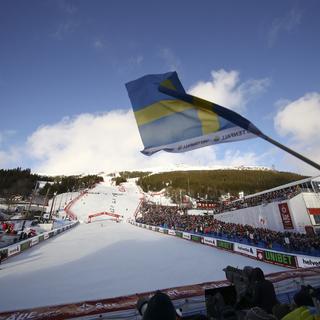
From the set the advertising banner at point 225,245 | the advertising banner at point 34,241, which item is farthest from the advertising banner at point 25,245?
the advertising banner at point 225,245

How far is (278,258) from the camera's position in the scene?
39.9 ft

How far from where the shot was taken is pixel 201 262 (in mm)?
13039

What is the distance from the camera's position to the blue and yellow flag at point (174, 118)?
411 cm

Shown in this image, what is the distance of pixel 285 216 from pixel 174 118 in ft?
76.9

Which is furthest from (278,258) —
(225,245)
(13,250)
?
(13,250)

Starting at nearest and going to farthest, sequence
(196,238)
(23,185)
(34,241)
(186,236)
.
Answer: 1. (34,241)
2. (196,238)
3. (186,236)
4. (23,185)

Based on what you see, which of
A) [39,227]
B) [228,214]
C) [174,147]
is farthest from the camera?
[228,214]

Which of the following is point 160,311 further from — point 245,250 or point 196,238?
point 196,238

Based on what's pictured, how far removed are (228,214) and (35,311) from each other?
34.7 meters

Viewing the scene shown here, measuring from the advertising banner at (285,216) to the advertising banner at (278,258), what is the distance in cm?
1197

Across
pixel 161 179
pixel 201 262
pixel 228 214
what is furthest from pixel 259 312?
pixel 161 179

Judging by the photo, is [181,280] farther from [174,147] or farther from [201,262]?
[174,147]

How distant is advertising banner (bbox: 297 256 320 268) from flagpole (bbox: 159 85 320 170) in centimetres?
943

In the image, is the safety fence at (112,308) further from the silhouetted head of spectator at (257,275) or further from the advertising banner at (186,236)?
Answer: the advertising banner at (186,236)
